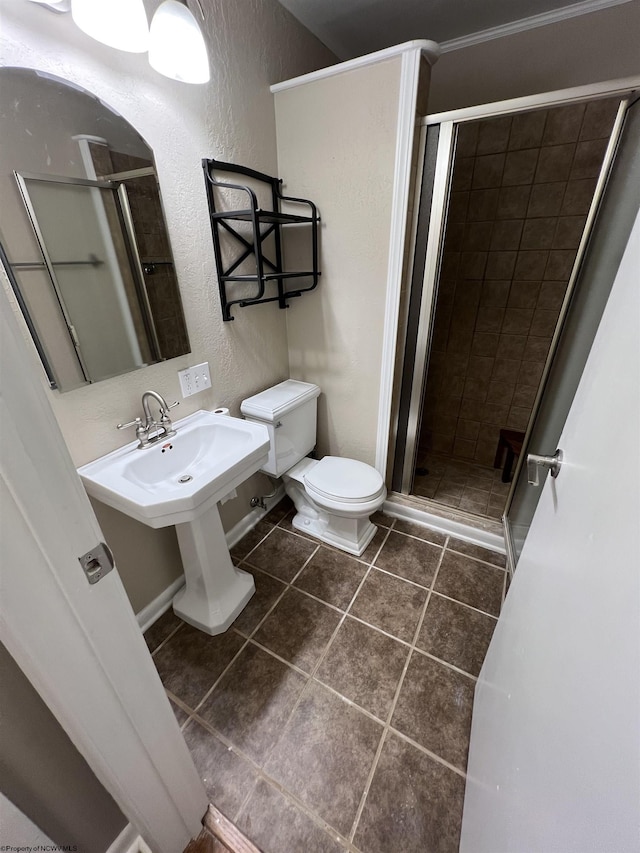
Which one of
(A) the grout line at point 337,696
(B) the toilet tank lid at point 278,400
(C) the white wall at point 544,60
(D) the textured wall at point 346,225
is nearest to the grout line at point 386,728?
(A) the grout line at point 337,696

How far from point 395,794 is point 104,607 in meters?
1.08

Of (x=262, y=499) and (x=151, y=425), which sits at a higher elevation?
(x=151, y=425)

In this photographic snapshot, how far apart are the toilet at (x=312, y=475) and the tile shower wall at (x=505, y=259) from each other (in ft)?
3.75

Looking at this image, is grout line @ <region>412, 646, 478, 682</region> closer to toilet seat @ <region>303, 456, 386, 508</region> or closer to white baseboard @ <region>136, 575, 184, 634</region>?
toilet seat @ <region>303, 456, 386, 508</region>

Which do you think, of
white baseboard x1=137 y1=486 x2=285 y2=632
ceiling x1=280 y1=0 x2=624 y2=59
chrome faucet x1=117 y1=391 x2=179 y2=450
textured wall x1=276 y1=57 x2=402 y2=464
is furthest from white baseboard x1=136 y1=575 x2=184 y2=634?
ceiling x1=280 y1=0 x2=624 y2=59

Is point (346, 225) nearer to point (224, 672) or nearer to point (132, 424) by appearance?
point (132, 424)

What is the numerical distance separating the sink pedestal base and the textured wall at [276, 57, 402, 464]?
0.95 m

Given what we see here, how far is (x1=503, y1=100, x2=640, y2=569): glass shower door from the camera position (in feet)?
3.56

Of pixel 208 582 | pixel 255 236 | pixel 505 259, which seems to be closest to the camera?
pixel 255 236

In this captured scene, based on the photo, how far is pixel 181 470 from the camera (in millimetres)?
1384

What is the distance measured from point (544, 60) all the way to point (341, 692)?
2.93 meters

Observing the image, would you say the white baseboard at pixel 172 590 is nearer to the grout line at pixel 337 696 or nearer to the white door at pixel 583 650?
the grout line at pixel 337 696

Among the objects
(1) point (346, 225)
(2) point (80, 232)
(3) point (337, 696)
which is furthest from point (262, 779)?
(1) point (346, 225)

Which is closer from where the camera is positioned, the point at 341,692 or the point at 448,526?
the point at 341,692
